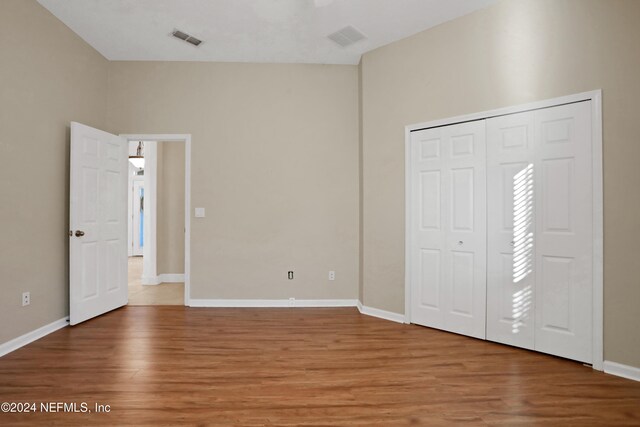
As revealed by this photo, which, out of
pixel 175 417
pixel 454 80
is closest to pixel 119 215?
pixel 175 417

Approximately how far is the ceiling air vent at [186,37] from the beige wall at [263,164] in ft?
1.69

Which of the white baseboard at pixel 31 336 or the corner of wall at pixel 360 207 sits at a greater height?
the corner of wall at pixel 360 207

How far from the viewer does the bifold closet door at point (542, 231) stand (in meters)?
2.73

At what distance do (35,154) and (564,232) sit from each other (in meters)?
4.85

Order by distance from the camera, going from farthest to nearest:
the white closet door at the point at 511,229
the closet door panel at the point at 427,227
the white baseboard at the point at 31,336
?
1. the closet door panel at the point at 427,227
2. the white closet door at the point at 511,229
3. the white baseboard at the point at 31,336

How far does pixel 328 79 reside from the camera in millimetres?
4512

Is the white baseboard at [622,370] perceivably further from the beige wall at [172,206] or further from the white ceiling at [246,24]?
the beige wall at [172,206]

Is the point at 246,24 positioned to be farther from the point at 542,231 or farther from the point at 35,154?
the point at 542,231

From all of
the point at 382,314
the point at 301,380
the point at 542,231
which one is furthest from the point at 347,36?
the point at 301,380

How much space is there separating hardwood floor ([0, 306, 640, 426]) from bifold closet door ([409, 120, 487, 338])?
0.83ft

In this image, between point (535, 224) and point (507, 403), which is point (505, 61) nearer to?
point (535, 224)

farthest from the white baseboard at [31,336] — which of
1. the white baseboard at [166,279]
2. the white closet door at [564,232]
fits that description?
the white closet door at [564,232]

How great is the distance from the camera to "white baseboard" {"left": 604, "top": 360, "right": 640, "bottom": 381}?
8.04 feet

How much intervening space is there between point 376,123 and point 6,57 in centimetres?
360
